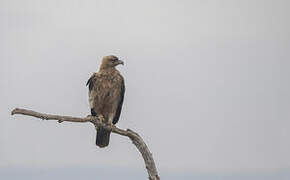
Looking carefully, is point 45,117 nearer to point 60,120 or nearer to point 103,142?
point 60,120

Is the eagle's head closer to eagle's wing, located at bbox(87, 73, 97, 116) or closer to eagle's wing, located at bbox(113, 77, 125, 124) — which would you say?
eagle's wing, located at bbox(87, 73, 97, 116)

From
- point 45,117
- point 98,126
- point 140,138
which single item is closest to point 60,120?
point 45,117

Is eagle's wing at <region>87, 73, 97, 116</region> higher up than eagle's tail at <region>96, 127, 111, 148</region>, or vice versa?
eagle's wing at <region>87, 73, 97, 116</region>

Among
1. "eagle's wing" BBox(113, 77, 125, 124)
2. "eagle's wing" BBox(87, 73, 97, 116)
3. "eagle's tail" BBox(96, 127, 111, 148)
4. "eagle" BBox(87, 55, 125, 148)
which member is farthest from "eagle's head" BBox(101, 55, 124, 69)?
"eagle's tail" BBox(96, 127, 111, 148)

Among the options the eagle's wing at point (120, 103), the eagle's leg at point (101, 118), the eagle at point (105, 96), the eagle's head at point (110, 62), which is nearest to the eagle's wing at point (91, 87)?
the eagle at point (105, 96)

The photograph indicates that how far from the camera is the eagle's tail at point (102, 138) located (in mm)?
11812

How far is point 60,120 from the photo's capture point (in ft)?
29.1

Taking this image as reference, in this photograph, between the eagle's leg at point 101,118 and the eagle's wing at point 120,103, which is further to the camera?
the eagle's wing at point 120,103

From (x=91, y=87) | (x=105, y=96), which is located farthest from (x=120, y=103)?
(x=91, y=87)

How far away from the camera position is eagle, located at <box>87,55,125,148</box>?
11.6 meters

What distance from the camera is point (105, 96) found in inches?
457

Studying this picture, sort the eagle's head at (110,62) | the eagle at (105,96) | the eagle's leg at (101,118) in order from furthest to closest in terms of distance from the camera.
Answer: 1. the eagle's head at (110,62)
2. the eagle's leg at (101,118)
3. the eagle at (105,96)

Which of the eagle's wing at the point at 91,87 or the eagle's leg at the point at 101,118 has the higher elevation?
the eagle's wing at the point at 91,87

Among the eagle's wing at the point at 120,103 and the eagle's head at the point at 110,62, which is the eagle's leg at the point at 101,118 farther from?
the eagle's head at the point at 110,62
